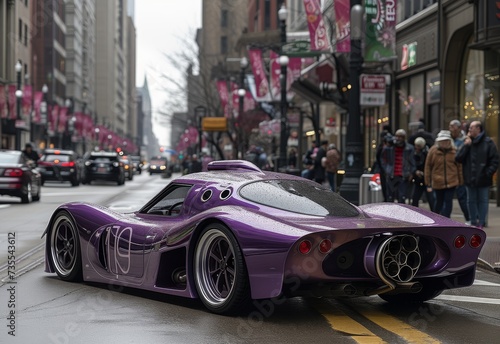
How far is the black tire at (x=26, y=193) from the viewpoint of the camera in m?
24.5

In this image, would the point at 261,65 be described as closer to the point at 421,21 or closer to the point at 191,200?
the point at 421,21

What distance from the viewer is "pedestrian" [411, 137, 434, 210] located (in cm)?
1830

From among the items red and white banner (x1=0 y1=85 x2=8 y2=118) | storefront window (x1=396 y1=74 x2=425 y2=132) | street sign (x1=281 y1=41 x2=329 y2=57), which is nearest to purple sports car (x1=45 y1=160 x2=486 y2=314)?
street sign (x1=281 y1=41 x2=329 y2=57)

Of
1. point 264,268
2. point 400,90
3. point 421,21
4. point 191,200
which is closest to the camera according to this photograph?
point 264,268

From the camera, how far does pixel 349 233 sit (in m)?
6.81

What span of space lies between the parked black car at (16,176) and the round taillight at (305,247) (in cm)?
1861

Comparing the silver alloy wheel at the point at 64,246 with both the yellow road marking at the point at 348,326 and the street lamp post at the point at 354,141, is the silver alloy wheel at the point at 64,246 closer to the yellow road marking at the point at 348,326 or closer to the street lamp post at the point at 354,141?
the yellow road marking at the point at 348,326

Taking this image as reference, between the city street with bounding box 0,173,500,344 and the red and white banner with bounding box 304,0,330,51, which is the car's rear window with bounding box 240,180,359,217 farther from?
the red and white banner with bounding box 304,0,330,51

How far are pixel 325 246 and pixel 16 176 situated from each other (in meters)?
18.7

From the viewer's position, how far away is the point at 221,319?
7.04 meters

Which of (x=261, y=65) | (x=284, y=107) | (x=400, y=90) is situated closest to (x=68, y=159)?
(x=261, y=65)

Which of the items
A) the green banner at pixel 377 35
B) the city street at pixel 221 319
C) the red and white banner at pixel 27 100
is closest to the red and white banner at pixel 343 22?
the green banner at pixel 377 35

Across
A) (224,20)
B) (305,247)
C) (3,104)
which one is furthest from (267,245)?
(224,20)

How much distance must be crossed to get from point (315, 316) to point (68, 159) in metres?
36.5
